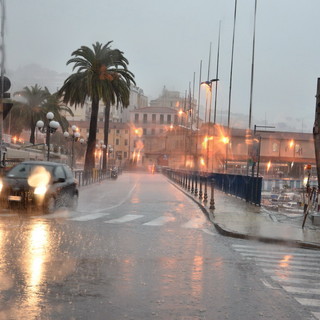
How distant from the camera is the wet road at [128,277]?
5.61m

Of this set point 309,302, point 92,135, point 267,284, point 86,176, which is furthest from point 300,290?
point 92,135

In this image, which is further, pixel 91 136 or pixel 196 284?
pixel 91 136

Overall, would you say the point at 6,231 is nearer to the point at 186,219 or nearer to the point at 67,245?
the point at 67,245

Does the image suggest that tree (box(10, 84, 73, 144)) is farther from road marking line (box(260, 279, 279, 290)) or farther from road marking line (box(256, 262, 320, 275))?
road marking line (box(260, 279, 279, 290))

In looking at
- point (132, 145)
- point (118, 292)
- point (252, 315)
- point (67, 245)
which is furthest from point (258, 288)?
point (132, 145)

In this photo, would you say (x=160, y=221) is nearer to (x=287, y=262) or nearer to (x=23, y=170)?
(x=23, y=170)

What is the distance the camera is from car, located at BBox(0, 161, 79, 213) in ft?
52.0

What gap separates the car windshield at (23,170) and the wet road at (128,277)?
3967 millimetres

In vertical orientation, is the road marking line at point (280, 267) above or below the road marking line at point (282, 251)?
above

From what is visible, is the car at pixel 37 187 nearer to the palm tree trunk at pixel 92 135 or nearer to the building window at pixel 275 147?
the palm tree trunk at pixel 92 135

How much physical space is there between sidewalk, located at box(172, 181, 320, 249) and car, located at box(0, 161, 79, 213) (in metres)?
4.98

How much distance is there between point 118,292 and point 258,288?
74.9 inches

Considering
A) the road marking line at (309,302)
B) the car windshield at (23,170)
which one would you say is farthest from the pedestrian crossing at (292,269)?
the car windshield at (23,170)

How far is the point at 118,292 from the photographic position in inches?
251
